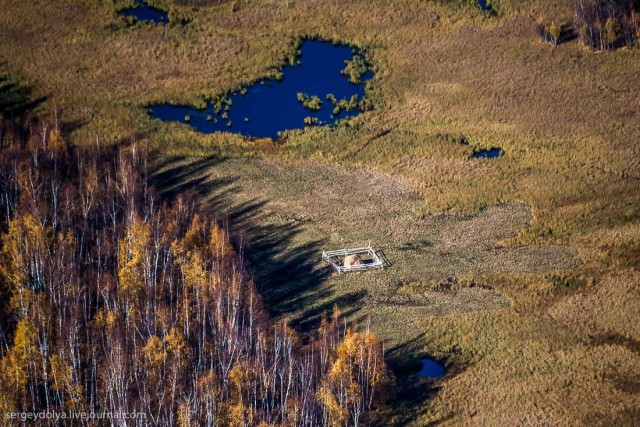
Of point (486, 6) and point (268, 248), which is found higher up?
point (486, 6)

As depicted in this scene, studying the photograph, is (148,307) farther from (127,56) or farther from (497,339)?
(127,56)

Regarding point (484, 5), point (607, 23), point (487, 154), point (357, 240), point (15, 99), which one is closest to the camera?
point (357, 240)

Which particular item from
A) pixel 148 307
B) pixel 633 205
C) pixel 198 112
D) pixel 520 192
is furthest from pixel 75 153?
pixel 633 205

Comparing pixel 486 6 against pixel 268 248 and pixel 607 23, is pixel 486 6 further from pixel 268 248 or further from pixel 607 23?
pixel 268 248

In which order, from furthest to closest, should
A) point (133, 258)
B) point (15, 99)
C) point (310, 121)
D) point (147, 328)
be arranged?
point (15, 99), point (310, 121), point (133, 258), point (147, 328)

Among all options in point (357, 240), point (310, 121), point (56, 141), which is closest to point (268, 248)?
point (357, 240)
